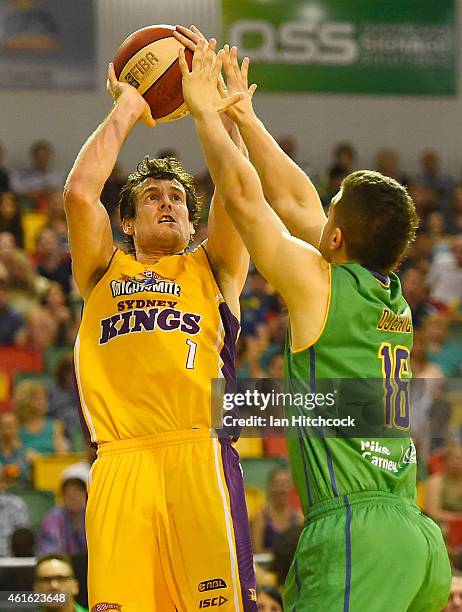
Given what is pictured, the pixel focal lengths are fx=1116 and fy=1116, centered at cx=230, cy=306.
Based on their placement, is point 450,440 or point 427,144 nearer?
point 450,440

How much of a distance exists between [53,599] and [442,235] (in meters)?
10.3

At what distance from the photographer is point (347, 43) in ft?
56.5

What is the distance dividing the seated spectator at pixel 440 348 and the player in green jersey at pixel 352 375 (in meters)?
8.57

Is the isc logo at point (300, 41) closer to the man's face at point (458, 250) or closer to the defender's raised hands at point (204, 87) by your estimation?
the man's face at point (458, 250)

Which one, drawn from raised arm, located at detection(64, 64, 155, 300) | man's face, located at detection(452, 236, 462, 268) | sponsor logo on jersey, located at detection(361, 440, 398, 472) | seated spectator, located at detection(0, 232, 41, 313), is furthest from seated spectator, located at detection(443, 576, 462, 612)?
man's face, located at detection(452, 236, 462, 268)

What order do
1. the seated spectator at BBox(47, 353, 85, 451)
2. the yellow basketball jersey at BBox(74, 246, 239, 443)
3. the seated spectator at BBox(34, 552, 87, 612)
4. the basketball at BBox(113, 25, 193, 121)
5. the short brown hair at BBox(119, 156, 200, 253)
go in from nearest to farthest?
the yellow basketball jersey at BBox(74, 246, 239, 443), the basketball at BBox(113, 25, 193, 121), the short brown hair at BBox(119, 156, 200, 253), the seated spectator at BBox(34, 552, 87, 612), the seated spectator at BBox(47, 353, 85, 451)

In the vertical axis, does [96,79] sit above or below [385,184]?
above

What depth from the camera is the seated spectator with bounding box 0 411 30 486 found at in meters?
9.95

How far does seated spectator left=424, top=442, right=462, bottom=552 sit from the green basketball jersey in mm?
5767

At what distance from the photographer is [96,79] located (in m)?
16.7

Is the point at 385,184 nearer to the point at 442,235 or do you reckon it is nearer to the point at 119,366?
the point at 119,366

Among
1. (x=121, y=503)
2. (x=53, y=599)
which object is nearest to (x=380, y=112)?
(x=53, y=599)

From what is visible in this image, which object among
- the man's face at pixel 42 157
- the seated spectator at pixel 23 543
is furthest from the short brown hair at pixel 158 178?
the man's face at pixel 42 157

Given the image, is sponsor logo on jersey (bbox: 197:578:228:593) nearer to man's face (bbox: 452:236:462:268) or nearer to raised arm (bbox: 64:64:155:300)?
raised arm (bbox: 64:64:155:300)
